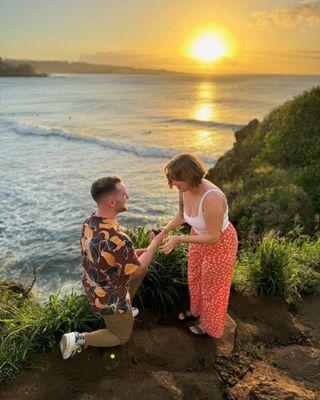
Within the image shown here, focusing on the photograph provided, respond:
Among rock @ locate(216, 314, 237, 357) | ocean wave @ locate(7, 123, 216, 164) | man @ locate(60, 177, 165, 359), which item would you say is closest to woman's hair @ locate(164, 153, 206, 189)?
man @ locate(60, 177, 165, 359)

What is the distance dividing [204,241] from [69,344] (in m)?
1.59

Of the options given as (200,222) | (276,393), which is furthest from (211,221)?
(276,393)

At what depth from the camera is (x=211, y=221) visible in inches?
146

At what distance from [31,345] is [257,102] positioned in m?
54.6

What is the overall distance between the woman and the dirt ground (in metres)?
0.30

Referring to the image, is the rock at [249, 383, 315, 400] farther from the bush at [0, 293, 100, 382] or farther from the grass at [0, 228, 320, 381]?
the bush at [0, 293, 100, 382]

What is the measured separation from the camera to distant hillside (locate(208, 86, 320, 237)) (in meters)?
8.77

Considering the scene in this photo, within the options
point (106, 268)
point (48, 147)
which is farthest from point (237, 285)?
point (48, 147)

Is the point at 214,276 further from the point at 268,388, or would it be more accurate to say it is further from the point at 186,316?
the point at 268,388

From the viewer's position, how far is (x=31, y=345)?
3.94m

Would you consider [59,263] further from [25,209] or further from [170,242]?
[170,242]

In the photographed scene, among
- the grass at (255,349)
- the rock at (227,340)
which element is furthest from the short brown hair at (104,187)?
the grass at (255,349)

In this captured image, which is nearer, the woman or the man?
the man

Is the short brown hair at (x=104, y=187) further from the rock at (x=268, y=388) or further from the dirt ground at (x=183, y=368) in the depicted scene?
the rock at (x=268, y=388)
